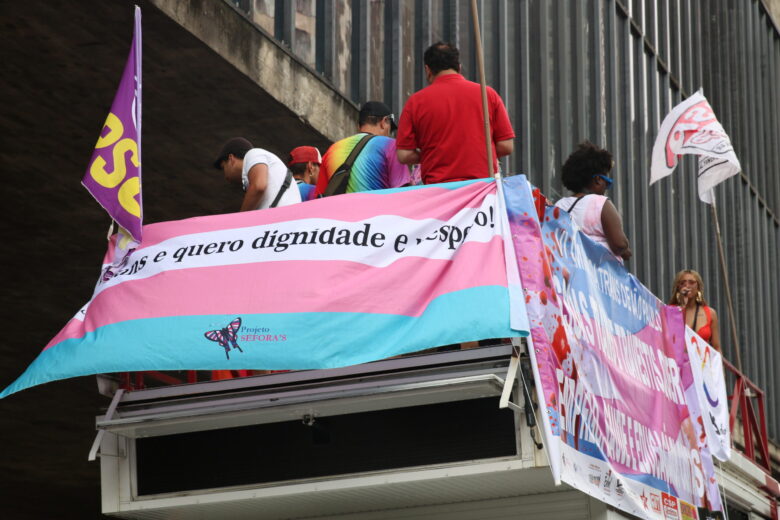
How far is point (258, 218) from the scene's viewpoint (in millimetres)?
8922

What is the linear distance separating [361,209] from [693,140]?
6.54m

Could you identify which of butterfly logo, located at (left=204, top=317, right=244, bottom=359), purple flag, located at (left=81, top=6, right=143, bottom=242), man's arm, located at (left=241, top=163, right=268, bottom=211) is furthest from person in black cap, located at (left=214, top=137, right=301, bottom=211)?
butterfly logo, located at (left=204, top=317, right=244, bottom=359)

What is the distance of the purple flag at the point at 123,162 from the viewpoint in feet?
30.3

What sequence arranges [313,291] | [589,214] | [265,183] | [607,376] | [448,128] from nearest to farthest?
[313,291]
[448,128]
[607,376]
[265,183]
[589,214]

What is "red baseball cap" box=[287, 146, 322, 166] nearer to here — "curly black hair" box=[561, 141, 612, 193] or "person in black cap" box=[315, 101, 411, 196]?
"person in black cap" box=[315, 101, 411, 196]

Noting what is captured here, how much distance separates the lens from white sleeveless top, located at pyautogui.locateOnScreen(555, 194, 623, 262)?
9.87 m

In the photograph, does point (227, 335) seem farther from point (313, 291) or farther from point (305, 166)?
point (305, 166)

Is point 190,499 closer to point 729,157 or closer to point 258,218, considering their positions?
point 258,218

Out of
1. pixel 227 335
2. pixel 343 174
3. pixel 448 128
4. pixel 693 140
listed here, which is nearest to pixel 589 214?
pixel 448 128

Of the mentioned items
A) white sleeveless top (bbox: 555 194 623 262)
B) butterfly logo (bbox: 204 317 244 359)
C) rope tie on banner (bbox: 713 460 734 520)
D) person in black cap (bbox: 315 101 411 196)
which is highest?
person in black cap (bbox: 315 101 411 196)

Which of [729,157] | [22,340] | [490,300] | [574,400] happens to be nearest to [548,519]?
[574,400]

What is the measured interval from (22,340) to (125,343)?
12.4m

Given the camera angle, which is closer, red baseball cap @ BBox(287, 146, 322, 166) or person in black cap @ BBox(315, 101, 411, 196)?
person in black cap @ BBox(315, 101, 411, 196)

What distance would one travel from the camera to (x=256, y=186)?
9.51 m
